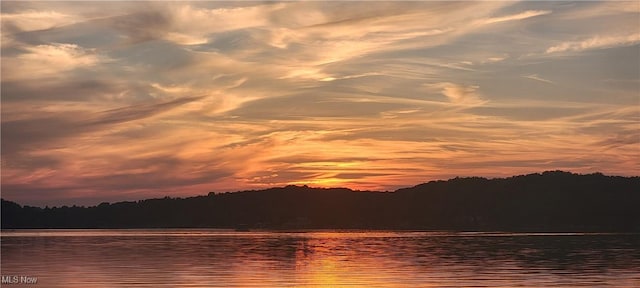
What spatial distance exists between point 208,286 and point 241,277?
587 cm

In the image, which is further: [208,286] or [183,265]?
[183,265]

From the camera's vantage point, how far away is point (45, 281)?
52281mm

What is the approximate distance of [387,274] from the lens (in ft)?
187

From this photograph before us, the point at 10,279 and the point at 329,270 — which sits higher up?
the point at 10,279

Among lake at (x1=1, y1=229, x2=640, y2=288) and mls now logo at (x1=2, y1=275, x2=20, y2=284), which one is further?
mls now logo at (x1=2, y1=275, x2=20, y2=284)

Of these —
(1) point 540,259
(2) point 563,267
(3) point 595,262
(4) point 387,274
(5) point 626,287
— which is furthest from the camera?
(1) point 540,259

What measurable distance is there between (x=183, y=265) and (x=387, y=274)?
17.1m

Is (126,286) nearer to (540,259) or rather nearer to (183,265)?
(183,265)

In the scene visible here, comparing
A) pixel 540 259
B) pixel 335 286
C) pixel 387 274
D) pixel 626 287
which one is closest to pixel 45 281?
pixel 335 286

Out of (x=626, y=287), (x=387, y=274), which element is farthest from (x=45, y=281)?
(x=626, y=287)

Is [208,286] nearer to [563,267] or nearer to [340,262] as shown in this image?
[340,262]

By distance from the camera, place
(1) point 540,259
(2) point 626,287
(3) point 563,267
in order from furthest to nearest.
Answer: (1) point 540,259
(3) point 563,267
(2) point 626,287

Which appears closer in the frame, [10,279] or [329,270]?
[10,279]

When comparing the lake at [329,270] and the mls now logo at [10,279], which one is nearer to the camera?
the lake at [329,270]
